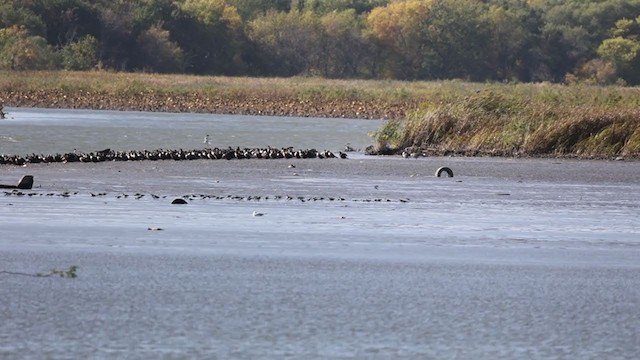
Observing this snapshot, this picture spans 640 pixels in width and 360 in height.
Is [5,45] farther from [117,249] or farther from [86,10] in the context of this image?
[117,249]

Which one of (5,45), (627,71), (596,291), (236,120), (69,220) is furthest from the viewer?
(627,71)

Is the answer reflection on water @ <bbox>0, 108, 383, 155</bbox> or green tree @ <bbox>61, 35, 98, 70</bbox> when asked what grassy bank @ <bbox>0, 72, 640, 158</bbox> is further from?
green tree @ <bbox>61, 35, 98, 70</bbox>

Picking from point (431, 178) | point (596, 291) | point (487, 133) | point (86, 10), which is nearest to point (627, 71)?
point (86, 10)

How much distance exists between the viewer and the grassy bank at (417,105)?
3706cm

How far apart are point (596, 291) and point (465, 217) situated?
6.71 metres

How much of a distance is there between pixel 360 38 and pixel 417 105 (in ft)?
137

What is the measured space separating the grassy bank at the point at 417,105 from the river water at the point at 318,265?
7729 millimetres

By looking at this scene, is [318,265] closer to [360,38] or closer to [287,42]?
[287,42]

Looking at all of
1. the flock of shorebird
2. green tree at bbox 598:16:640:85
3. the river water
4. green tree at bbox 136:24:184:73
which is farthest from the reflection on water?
green tree at bbox 598:16:640:85

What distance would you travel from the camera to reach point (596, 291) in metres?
14.2

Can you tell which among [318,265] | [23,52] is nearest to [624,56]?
[23,52]

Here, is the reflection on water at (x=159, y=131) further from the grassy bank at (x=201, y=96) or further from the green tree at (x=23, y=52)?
the green tree at (x=23, y=52)

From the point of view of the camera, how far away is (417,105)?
6919cm

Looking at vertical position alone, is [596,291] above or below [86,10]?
below
